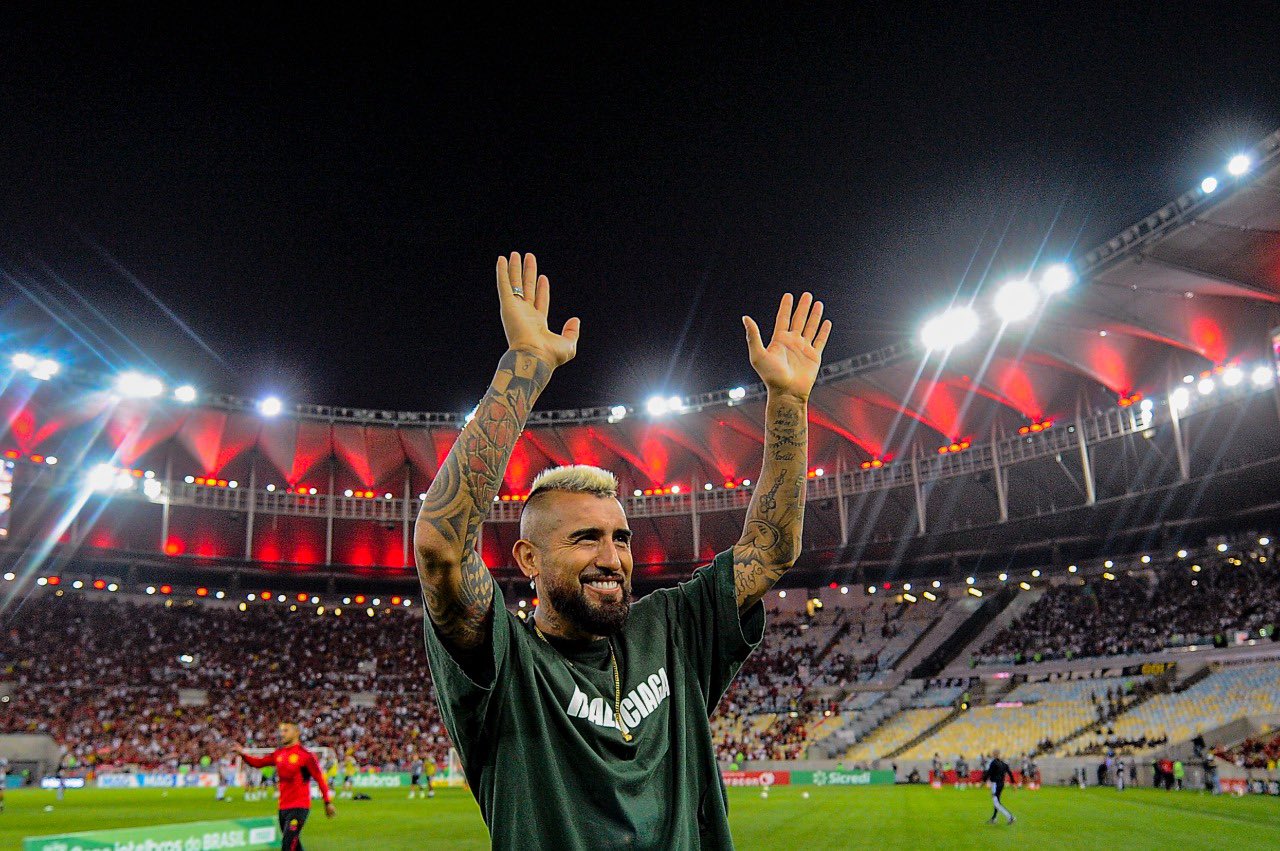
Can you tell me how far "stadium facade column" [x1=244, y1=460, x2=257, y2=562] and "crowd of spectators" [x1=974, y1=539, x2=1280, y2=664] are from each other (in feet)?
130

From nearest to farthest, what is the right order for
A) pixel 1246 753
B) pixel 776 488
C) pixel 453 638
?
pixel 453 638 < pixel 776 488 < pixel 1246 753

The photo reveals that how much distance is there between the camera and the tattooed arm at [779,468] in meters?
3.54

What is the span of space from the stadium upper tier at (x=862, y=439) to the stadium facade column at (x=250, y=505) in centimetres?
24

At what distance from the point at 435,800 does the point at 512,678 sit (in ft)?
103

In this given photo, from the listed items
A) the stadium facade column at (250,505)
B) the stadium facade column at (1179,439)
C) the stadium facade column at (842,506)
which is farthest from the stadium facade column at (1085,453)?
the stadium facade column at (250,505)

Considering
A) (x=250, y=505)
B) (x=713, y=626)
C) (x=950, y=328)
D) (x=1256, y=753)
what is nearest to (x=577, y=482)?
(x=713, y=626)

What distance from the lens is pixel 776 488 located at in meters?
3.68

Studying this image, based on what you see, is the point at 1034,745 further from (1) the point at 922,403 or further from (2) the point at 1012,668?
(1) the point at 922,403

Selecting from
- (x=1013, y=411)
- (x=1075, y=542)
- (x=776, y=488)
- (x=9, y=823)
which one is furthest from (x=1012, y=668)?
(x=776, y=488)

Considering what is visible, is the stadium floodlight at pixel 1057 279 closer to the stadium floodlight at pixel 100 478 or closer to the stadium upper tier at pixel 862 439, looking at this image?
the stadium upper tier at pixel 862 439

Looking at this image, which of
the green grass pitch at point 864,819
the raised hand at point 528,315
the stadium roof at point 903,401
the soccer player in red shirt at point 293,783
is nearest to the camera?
the raised hand at point 528,315

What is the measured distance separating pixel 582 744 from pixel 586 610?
1.32 ft

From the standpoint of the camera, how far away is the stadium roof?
35.5 meters

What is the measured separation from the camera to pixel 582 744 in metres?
2.77
